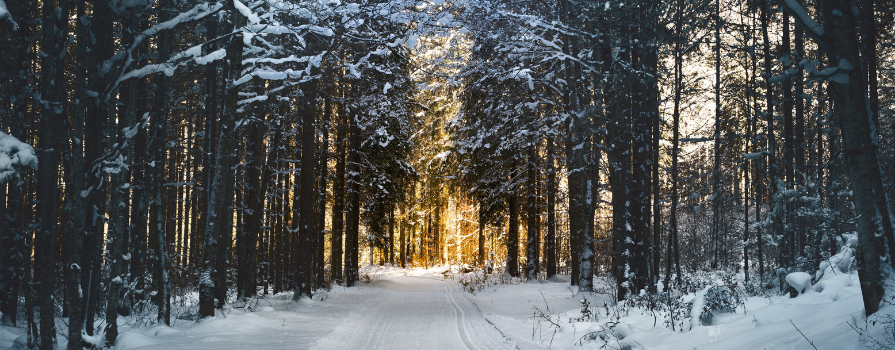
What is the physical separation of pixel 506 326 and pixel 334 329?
11.9 ft

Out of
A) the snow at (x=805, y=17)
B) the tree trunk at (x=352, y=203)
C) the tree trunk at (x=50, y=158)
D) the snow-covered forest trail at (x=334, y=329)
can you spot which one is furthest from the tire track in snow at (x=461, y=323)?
the snow at (x=805, y=17)

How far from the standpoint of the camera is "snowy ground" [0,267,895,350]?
201 inches

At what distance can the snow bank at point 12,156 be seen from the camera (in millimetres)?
5297

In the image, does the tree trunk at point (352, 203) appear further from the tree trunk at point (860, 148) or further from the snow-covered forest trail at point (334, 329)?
the tree trunk at point (860, 148)

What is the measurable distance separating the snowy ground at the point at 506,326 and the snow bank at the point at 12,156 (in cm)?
334

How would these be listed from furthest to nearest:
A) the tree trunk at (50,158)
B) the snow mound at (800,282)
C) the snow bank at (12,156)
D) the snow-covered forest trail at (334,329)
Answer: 1. the snow-covered forest trail at (334,329)
2. the snow mound at (800,282)
3. the tree trunk at (50,158)
4. the snow bank at (12,156)

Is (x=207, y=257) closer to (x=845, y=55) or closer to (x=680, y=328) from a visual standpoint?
(x=680, y=328)

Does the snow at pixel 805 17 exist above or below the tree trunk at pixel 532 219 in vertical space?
above

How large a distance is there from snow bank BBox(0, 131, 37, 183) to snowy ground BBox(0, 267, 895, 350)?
334cm

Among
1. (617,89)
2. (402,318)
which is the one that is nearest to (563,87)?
(617,89)

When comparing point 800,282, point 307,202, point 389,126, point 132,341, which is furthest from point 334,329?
point 389,126

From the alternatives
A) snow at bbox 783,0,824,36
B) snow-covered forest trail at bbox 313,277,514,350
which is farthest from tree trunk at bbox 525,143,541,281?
snow at bbox 783,0,824,36

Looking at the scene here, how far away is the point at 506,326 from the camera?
34.1 feet

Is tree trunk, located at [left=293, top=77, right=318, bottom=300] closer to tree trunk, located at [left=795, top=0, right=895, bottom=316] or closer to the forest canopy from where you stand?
the forest canopy
